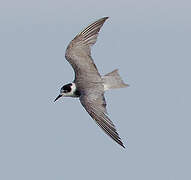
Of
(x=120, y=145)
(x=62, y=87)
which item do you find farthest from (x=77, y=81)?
(x=120, y=145)

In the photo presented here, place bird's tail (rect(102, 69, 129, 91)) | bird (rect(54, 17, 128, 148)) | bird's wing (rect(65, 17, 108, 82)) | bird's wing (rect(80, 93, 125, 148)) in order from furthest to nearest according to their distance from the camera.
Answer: bird's wing (rect(65, 17, 108, 82)) → bird's tail (rect(102, 69, 129, 91)) → bird (rect(54, 17, 128, 148)) → bird's wing (rect(80, 93, 125, 148))

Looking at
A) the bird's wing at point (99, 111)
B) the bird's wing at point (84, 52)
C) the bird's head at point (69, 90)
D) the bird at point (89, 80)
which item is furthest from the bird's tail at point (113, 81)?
the bird's wing at point (99, 111)

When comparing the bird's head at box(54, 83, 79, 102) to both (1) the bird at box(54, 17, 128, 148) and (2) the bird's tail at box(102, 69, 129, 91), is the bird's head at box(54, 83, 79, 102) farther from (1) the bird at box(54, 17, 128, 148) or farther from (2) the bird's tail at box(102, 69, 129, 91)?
(2) the bird's tail at box(102, 69, 129, 91)

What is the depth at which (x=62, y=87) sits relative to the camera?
20.1 metres

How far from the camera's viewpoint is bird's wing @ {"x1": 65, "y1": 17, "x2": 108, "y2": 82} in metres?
20.1

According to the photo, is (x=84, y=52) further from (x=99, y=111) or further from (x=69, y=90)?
(x=99, y=111)

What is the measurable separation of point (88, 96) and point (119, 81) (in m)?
1.67

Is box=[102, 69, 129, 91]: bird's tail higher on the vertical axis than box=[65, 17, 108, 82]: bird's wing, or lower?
lower

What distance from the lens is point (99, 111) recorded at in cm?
1778

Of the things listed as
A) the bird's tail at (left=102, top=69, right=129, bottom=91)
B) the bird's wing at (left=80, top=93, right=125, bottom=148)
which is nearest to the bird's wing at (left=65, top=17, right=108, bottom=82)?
the bird's tail at (left=102, top=69, right=129, bottom=91)

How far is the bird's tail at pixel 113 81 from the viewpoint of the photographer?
19.6 meters

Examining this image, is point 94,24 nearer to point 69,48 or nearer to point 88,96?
point 69,48

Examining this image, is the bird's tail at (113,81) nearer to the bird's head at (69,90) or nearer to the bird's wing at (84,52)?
the bird's wing at (84,52)

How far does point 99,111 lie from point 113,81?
2.18m
